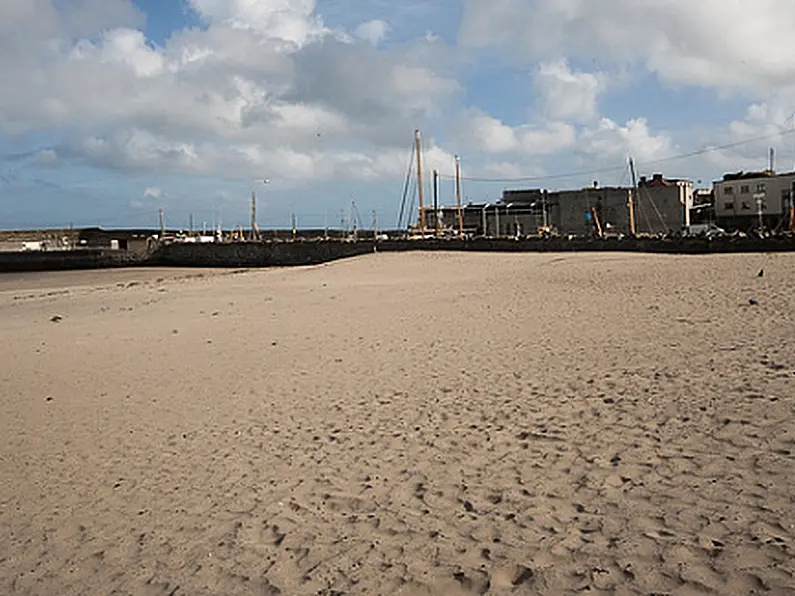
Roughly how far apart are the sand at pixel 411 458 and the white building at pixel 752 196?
154 ft

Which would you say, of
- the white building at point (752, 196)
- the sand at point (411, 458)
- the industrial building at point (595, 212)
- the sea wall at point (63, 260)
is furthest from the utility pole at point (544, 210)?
the sand at point (411, 458)

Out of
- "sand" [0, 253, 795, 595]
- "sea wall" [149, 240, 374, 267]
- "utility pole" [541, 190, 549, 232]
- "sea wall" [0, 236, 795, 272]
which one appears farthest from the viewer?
"utility pole" [541, 190, 549, 232]

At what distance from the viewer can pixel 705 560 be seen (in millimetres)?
3689

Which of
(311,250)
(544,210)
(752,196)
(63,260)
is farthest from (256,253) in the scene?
(752,196)

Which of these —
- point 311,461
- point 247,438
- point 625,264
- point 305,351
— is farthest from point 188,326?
point 625,264

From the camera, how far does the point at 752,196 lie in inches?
2180

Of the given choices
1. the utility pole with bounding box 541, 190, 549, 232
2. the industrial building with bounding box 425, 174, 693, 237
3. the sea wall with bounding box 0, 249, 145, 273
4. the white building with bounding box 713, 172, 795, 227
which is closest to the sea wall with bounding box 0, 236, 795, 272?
the sea wall with bounding box 0, 249, 145, 273

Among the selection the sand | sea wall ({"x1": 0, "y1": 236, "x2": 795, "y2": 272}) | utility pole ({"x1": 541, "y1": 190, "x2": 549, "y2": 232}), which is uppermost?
utility pole ({"x1": 541, "y1": 190, "x2": 549, "y2": 232})

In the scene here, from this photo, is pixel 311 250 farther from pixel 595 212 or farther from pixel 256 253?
pixel 595 212

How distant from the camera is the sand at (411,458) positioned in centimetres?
396

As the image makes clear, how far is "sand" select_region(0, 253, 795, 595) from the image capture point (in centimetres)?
396

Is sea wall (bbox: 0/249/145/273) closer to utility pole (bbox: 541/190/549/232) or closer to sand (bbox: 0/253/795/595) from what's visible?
utility pole (bbox: 541/190/549/232)

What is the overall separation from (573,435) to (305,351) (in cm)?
549

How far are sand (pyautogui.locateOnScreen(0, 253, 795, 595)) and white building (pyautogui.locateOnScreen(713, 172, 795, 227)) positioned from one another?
4685 cm
